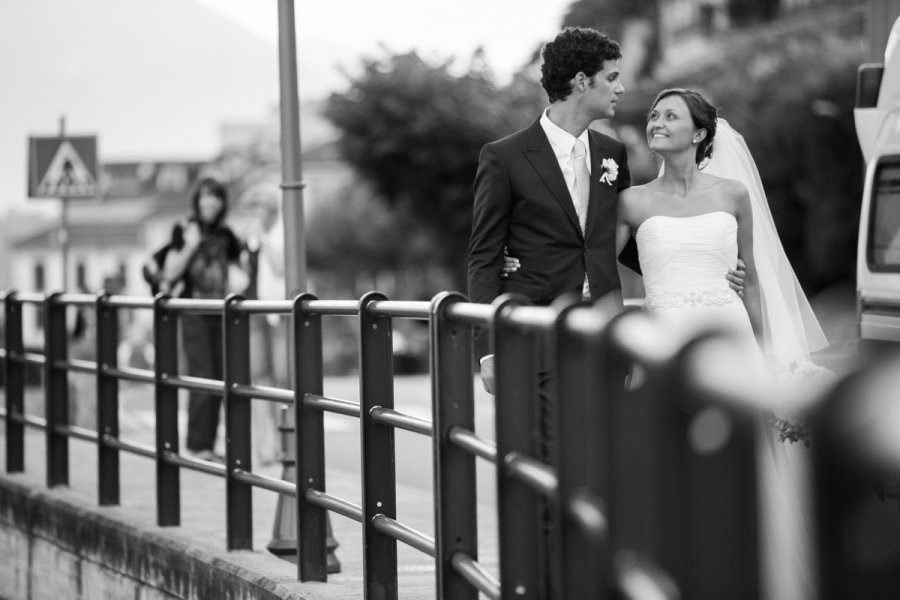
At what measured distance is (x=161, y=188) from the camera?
174750 mm

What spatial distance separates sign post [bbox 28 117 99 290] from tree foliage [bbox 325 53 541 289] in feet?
116

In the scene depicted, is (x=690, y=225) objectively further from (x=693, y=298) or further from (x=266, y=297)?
(x=266, y=297)

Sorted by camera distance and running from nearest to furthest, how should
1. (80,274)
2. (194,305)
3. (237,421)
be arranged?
(237,421) → (194,305) → (80,274)

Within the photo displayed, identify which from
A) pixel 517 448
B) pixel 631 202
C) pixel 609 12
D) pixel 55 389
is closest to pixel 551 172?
pixel 631 202

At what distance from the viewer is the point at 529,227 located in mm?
5844

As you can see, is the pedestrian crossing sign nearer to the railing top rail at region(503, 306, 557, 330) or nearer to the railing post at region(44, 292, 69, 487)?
the railing post at region(44, 292, 69, 487)

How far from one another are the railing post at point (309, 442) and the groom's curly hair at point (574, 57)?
1.30 metres

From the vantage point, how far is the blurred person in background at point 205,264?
37.3 feet

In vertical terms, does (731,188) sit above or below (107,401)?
above

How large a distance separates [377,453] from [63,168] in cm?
1117

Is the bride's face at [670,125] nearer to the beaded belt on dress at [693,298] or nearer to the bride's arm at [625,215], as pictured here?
the bride's arm at [625,215]

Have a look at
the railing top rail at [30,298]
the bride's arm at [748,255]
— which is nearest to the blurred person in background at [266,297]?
the railing top rail at [30,298]

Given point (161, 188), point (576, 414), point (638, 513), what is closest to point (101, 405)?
point (576, 414)

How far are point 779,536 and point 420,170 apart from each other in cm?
5058
